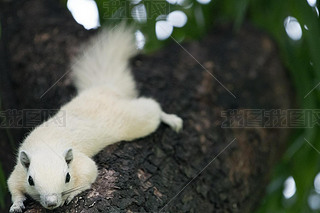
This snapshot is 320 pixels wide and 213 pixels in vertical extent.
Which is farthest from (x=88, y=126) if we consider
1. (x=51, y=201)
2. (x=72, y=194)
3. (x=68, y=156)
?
(x=51, y=201)

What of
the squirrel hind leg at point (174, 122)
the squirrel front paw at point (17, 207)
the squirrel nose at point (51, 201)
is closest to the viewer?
the squirrel nose at point (51, 201)

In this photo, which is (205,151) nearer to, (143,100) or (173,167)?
(173,167)

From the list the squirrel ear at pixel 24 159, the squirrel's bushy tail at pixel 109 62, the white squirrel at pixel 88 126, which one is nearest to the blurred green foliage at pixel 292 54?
the squirrel's bushy tail at pixel 109 62

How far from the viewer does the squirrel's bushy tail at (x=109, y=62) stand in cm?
331

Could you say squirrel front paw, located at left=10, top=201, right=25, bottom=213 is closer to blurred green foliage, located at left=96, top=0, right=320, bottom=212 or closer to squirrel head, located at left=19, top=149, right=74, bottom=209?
squirrel head, located at left=19, top=149, right=74, bottom=209

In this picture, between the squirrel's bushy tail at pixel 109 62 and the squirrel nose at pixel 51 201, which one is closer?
the squirrel nose at pixel 51 201

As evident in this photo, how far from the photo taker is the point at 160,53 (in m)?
3.64

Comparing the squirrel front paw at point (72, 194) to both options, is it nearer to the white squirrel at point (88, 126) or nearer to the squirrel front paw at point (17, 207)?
the white squirrel at point (88, 126)

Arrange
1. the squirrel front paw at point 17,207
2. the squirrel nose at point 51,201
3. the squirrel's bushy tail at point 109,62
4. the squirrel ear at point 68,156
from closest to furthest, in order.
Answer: the squirrel nose at point 51,201 → the squirrel front paw at point 17,207 → the squirrel ear at point 68,156 → the squirrel's bushy tail at point 109,62

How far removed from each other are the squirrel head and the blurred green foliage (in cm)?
123

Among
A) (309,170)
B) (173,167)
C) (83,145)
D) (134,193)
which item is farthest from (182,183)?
(309,170)

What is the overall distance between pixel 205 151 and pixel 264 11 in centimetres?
157

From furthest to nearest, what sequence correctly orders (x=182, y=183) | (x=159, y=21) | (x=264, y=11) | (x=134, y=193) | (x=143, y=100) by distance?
1. (x=264, y=11)
2. (x=159, y=21)
3. (x=143, y=100)
4. (x=182, y=183)
5. (x=134, y=193)

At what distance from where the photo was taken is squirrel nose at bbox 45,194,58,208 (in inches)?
83.2
